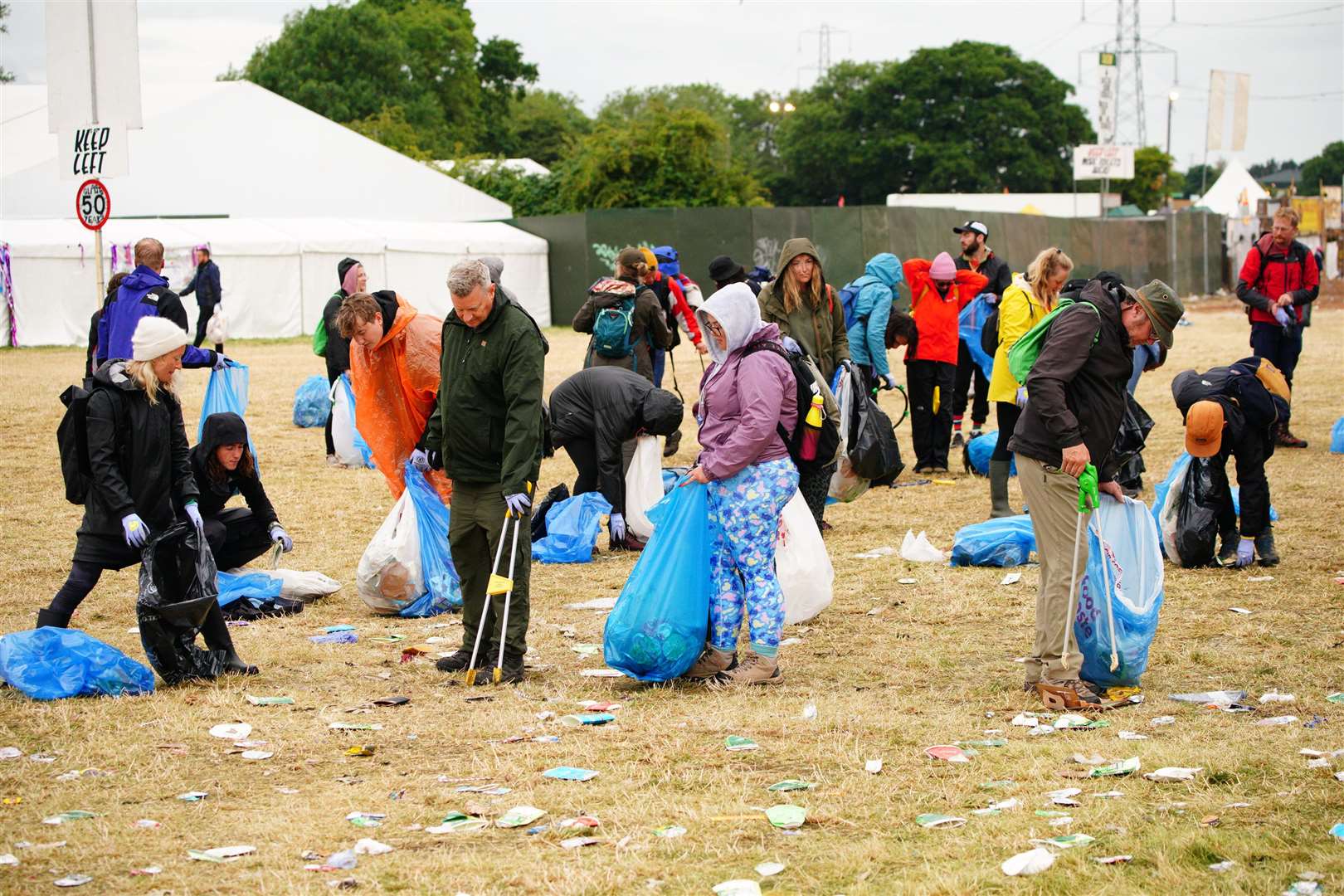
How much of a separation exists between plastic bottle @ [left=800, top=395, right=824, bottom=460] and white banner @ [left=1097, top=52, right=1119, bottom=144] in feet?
160

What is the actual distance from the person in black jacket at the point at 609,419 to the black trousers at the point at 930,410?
10.7ft

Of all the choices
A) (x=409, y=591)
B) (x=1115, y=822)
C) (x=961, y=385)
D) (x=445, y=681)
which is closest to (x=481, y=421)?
(x=445, y=681)

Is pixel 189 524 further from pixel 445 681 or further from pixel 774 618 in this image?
pixel 774 618

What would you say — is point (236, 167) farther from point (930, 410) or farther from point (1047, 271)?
point (1047, 271)

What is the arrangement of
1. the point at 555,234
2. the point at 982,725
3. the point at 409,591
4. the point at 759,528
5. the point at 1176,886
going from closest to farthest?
the point at 1176,886 → the point at 982,725 → the point at 759,528 → the point at 409,591 → the point at 555,234

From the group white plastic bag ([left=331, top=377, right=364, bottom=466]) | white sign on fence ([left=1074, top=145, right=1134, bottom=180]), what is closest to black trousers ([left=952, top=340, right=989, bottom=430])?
white plastic bag ([left=331, top=377, right=364, bottom=466])

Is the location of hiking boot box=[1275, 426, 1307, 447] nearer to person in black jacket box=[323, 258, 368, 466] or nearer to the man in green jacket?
person in black jacket box=[323, 258, 368, 466]

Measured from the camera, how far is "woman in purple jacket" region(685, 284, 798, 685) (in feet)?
19.3

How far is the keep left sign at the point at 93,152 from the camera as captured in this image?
1129cm

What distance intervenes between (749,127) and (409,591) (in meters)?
99.3

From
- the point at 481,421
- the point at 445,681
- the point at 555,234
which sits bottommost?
the point at 445,681

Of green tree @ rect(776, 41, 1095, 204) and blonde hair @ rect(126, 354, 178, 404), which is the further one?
green tree @ rect(776, 41, 1095, 204)

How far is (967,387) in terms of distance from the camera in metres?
13.2

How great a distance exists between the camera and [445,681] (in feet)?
20.5
